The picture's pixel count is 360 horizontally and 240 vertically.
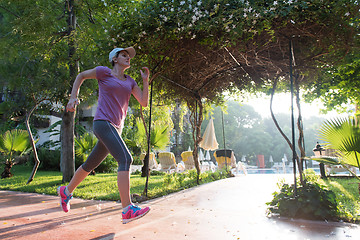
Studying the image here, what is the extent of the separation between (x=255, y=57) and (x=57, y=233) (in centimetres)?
476

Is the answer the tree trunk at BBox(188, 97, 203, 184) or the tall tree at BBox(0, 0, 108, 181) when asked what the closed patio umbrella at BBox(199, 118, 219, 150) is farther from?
the tall tree at BBox(0, 0, 108, 181)

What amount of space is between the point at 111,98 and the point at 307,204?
9.76 feet

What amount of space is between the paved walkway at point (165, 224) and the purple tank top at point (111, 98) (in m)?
1.23

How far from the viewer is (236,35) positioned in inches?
165

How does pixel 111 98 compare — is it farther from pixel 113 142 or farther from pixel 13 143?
pixel 13 143

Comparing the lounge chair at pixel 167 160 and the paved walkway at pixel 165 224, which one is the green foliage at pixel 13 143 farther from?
the paved walkway at pixel 165 224

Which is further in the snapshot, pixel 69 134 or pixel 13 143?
pixel 13 143

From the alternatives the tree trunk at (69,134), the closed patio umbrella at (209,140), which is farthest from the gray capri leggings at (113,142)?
the closed patio umbrella at (209,140)

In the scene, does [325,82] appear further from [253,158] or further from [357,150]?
[253,158]

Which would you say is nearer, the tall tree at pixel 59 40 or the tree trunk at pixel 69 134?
the tall tree at pixel 59 40

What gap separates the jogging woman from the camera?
2490mm

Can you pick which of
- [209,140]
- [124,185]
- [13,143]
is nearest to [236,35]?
[124,185]

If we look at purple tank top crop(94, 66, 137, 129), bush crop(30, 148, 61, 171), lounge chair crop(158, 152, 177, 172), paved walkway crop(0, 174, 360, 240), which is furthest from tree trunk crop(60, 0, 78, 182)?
bush crop(30, 148, 61, 171)

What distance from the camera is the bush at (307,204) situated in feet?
11.8
